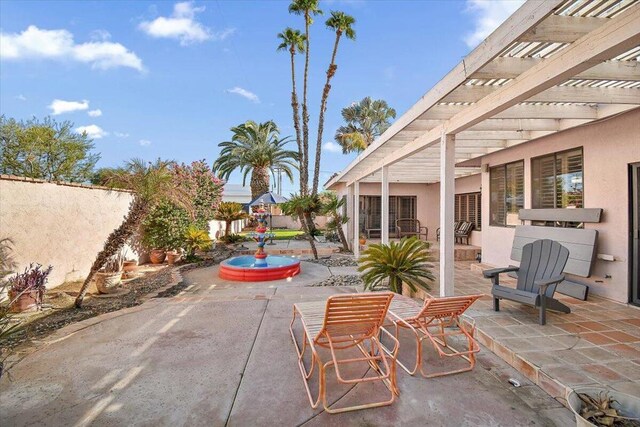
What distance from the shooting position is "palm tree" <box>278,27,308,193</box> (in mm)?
18219

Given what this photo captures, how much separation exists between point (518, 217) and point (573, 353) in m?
4.37

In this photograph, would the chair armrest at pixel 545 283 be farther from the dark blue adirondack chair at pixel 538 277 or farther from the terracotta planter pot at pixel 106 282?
the terracotta planter pot at pixel 106 282

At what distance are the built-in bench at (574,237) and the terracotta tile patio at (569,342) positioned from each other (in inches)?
14.5

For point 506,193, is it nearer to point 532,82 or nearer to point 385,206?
point 385,206

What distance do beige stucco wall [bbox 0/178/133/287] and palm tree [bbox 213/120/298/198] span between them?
42.8 ft

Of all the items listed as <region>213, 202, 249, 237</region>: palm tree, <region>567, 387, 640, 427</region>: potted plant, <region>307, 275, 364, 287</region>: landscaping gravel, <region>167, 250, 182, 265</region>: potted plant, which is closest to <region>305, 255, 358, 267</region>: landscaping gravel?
<region>307, 275, 364, 287</region>: landscaping gravel

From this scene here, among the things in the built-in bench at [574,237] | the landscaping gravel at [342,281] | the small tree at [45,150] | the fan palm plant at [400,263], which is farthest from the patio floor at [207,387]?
the small tree at [45,150]

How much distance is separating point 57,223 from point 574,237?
9.77m

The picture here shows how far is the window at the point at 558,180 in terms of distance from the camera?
5.75 m

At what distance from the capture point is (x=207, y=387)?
295cm

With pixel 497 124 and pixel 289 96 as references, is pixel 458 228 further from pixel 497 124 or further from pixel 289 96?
pixel 289 96

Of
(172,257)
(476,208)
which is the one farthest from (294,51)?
(172,257)

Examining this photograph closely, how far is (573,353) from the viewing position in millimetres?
3271

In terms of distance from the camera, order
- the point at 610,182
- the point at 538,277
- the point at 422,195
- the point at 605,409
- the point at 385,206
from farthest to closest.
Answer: the point at 422,195, the point at 385,206, the point at 610,182, the point at 538,277, the point at 605,409
